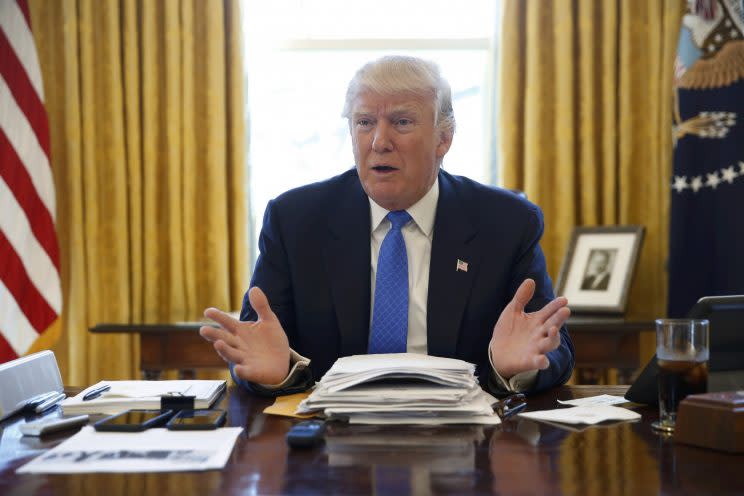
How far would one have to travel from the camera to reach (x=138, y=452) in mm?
1131

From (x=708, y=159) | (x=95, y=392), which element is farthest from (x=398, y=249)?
(x=708, y=159)

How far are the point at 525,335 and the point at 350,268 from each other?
60 centimetres

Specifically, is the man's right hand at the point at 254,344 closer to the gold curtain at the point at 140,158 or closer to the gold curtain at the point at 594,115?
the gold curtain at the point at 140,158

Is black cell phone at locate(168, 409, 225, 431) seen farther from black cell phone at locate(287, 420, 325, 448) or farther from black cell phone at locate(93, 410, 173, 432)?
black cell phone at locate(287, 420, 325, 448)

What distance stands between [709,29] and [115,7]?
8.79 ft

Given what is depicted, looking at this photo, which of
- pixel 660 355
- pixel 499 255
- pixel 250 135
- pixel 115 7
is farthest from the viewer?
pixel 250 135

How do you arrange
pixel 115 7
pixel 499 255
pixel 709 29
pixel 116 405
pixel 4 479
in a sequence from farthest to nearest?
1. pixel 115 7
2. pixel 709 29
3. pixel 499 255
4. pixel 116 405
5. pixel 4 479

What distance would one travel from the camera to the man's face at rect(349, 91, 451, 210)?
2.10 metres

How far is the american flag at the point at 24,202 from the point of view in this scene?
3430 mm

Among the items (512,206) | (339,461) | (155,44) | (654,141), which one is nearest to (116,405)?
(339,461)

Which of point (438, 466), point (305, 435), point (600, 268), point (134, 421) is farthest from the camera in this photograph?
point (600, 268)

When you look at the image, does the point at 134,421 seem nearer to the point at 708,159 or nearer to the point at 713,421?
the point at 713,421

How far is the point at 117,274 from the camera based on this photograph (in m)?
3.77

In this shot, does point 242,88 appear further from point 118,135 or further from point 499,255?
point 499,255
